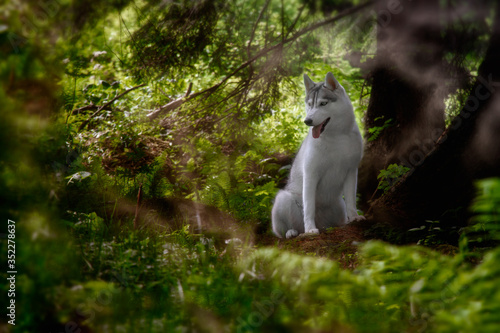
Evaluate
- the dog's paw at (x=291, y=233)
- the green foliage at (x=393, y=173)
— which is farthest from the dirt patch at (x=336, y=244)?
the green foliage at (x=393, y=173)

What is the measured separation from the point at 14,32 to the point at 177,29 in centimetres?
263

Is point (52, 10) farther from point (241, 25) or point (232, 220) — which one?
point (232, 220)

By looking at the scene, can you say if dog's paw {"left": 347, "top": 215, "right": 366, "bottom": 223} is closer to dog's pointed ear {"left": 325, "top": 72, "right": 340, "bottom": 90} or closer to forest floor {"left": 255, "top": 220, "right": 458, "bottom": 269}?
forest floor {"left": 255, "top": 220, "right": 458, "bottom": 269}

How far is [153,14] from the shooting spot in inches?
176

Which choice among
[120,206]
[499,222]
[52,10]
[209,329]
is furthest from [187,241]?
[499,222]

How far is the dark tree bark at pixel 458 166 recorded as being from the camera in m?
4.18

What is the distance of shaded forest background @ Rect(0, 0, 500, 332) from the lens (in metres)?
2.32

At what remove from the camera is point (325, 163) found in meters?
5.45

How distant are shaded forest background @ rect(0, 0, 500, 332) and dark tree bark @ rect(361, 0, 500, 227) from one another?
16 millimetres

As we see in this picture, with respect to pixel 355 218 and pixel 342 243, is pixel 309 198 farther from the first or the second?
pixel 342 243

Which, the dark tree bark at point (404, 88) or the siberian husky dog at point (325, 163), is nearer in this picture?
the dark tree bark at point (404, 88)

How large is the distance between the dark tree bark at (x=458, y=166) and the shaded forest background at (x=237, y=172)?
16 mm

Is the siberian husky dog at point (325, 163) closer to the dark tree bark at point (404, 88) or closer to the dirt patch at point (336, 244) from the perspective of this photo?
the dirt patch at point (336, 244)

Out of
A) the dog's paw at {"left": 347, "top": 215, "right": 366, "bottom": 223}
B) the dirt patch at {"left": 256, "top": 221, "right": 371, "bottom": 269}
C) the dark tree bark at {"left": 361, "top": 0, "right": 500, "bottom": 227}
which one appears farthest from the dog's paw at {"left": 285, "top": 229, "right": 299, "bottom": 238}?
the dark tree bark at {"left": 361, "top": 0, "right": 500, "bottom": 227}
